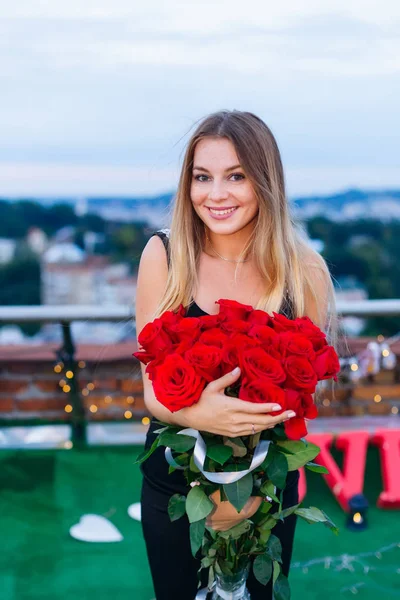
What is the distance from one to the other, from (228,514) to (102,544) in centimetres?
152

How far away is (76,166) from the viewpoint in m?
3.92

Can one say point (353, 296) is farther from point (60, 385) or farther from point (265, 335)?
point (265, 335)

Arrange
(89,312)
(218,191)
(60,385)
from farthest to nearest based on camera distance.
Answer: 1. (60,385)
2. (89,312)
3. (218,191)

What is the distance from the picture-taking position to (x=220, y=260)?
1.55m

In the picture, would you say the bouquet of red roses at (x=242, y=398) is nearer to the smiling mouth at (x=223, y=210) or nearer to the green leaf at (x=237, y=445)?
the green leaf at (x=237, y=445)

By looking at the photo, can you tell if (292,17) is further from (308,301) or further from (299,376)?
(299,376)

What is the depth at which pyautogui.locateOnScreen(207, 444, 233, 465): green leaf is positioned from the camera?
41.9 inches

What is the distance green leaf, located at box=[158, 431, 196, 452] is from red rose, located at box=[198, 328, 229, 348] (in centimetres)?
18

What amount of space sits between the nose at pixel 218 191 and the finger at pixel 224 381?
0.45 metres

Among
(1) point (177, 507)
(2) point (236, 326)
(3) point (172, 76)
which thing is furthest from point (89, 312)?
(2) point (236, 326)

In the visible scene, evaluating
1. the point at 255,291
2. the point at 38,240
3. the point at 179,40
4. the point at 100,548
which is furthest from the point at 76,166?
the point at 255,291

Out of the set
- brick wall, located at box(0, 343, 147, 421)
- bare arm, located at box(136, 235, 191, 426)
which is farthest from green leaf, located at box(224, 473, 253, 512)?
brick wall, located at box(0, 343, 147, 421)

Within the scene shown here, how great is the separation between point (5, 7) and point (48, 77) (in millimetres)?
638

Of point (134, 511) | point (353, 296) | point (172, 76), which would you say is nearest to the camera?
point (134, 511)
